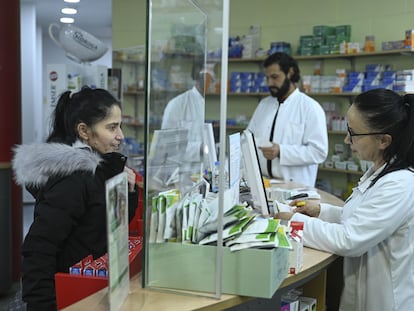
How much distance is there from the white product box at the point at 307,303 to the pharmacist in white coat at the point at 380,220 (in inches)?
5.7

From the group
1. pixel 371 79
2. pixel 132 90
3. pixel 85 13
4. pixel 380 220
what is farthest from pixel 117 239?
pixel 85 13

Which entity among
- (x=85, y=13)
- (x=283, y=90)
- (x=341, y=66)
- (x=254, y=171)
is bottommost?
(x=254, y=171)

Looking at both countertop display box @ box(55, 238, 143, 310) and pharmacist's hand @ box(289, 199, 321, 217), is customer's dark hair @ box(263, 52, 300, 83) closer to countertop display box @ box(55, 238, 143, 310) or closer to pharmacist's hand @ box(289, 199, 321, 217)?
pharmacist's hand @ box(289, 199, 321, 217)

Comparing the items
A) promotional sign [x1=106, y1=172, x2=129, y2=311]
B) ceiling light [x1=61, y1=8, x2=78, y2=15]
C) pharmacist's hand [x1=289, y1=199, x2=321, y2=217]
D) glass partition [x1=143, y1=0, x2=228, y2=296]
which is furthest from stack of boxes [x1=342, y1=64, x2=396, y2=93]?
ceiling light [x1=61, y1=8, x2=78, y2=15]

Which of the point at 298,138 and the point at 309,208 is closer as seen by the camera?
the point at 309,208

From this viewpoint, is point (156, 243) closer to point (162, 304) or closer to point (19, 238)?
point (162, 304)

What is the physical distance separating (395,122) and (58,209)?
1.29 m

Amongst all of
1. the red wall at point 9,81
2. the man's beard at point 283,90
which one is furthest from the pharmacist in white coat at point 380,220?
the red wall at point 9,81

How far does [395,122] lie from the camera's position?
193 centimetres

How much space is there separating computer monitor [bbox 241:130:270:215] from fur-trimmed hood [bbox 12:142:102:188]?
69 centimetres

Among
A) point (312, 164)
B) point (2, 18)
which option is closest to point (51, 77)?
point (2, 18)

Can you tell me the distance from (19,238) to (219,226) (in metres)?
3.44

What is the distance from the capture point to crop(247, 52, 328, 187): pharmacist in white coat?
3881mm

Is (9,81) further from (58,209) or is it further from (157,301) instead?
(157,301)
